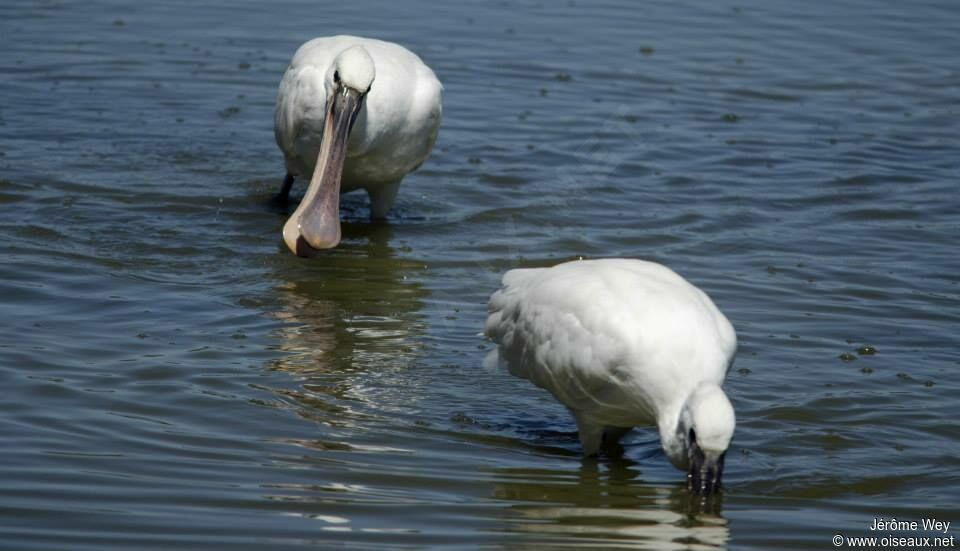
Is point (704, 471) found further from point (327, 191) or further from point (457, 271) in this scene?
point (327, 191)

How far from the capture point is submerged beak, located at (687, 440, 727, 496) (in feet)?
21.2

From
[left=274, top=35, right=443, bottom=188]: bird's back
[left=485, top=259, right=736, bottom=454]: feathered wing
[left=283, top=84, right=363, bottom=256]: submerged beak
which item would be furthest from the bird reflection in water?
[left=274, top=35, right=443, bottom=188]: bird's back

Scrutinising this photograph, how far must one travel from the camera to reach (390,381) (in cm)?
833

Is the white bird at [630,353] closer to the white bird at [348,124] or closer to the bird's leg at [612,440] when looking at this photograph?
the bird's leg at [612,440]

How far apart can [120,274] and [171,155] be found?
333cm

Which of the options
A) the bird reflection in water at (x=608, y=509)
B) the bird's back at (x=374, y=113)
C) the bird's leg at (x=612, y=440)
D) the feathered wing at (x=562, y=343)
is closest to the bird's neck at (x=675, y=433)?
the bird reflection in water at (x=608, y=509)

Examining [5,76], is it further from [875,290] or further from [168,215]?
[875,290]

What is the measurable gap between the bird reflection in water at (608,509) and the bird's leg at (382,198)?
497 cm

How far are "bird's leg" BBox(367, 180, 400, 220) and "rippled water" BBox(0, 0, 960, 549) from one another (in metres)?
0.29

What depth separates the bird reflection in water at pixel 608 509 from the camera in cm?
638

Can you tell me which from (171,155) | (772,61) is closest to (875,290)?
(171,155)

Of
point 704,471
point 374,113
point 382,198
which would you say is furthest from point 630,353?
point 382,198

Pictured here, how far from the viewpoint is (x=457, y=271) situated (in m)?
10.8

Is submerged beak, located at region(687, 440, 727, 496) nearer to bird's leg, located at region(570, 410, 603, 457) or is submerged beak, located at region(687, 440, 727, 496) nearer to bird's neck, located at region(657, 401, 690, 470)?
bird's neck, located at region(657, 401, 690, 470)
